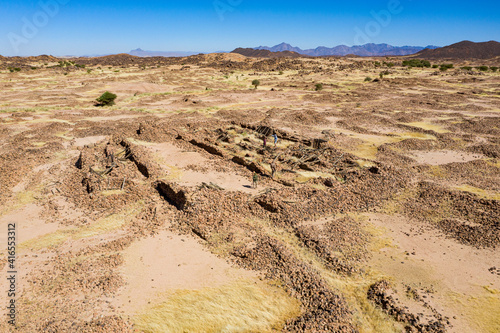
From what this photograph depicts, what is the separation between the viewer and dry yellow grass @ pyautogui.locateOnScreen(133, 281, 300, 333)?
646cm

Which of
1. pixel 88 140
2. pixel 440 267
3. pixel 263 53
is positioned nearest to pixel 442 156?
pixel 440 267

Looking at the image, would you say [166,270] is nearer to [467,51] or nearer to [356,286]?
[356,286]

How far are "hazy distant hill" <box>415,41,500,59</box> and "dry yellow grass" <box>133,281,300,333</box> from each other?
162 meters

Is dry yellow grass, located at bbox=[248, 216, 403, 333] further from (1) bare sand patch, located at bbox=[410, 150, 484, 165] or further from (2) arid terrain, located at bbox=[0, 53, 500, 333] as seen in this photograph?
(1) bare sand patch, located at bbox=[410, 150, 484, 165]

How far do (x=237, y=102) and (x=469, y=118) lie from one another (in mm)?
22951

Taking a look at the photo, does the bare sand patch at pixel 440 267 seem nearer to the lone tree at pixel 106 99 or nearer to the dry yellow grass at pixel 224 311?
the dry yellow grass at pixel 224 311

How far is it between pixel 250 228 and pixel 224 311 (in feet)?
10.8

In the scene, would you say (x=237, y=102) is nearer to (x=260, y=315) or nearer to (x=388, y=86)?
(x=388, y=86)

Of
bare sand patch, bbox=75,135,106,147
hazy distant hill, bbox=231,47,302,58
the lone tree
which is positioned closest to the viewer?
bare sand patch, bbox=75,135,106,147

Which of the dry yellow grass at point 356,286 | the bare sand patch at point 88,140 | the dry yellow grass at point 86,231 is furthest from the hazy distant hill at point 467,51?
the dry yellow grass at point 86,231

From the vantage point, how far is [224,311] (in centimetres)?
682

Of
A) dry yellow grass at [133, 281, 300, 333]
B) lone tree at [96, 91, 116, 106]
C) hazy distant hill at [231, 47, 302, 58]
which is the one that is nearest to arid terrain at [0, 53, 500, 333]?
dry yellow grass at [133, 281, 300, 333]

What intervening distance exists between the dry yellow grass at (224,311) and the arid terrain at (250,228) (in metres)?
0.03

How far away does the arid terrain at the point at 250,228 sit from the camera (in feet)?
22.3
